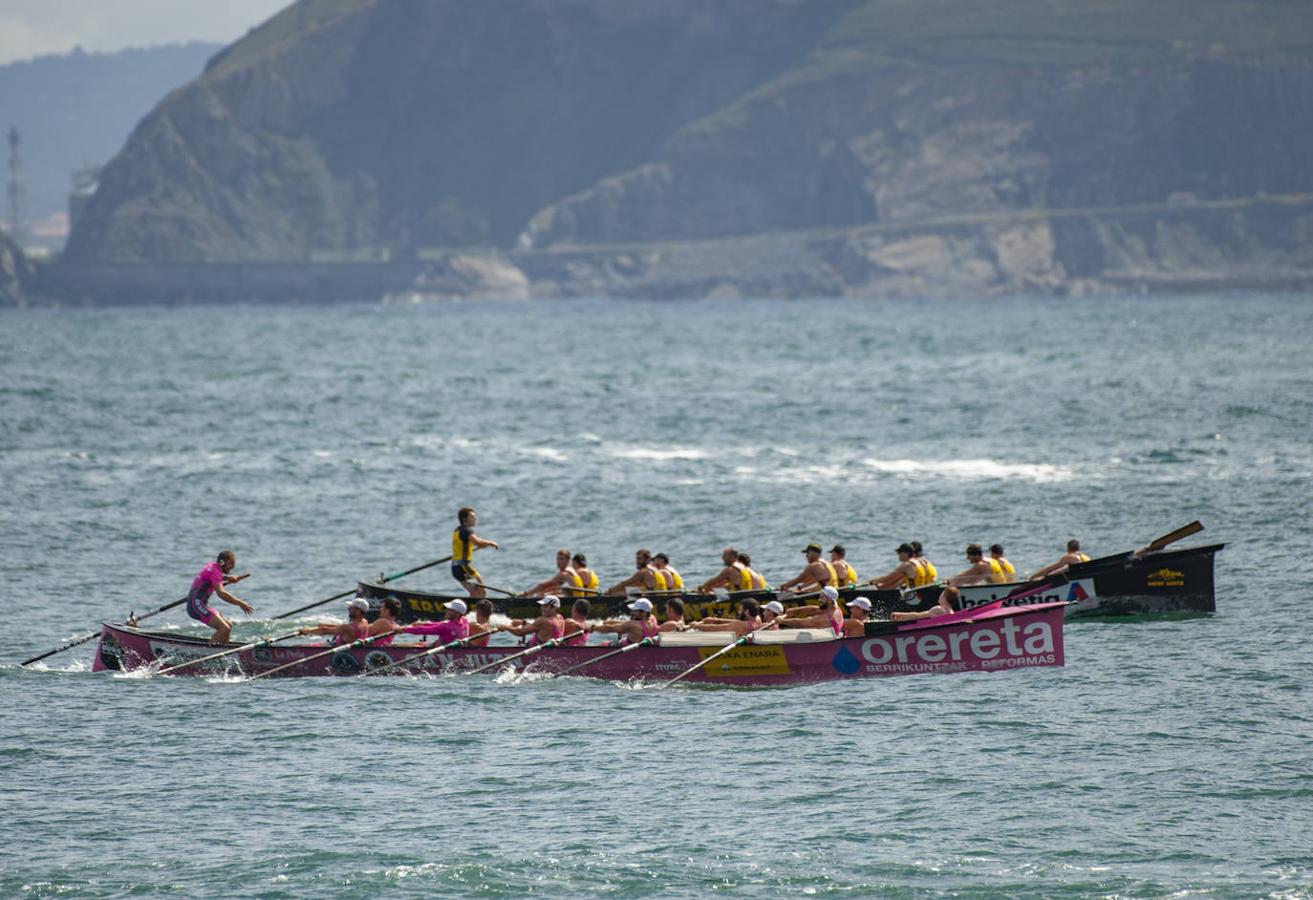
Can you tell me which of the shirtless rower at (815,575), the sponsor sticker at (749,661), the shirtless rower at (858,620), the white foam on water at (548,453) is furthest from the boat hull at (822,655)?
the white foam on water at (548,453)

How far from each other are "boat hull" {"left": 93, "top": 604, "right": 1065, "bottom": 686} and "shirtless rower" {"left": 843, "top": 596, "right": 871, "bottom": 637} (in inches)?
14.4

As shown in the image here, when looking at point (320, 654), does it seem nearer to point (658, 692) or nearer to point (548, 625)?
point (548, 625)

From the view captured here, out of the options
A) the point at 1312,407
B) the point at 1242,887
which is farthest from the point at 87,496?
the point at 1312,407

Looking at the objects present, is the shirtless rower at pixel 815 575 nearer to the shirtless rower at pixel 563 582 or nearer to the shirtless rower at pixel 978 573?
the shirtless rower at pixel 978 573

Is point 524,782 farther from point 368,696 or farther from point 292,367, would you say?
point 292,367

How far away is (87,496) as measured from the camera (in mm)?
64562

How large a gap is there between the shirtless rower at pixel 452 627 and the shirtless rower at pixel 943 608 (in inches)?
348

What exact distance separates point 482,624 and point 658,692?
4126 mm

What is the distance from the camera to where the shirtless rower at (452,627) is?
38.8m

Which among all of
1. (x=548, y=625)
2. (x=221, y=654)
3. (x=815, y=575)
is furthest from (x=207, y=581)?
(x=815, y=575)

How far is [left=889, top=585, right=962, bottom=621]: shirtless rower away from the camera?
3828 cm

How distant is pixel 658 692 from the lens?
37.2 meters

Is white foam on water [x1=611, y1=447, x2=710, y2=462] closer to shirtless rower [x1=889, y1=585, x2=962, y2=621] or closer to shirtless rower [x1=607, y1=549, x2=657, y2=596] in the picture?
shirtless rower [x1=607, y1=549, x2=657, y2=596]

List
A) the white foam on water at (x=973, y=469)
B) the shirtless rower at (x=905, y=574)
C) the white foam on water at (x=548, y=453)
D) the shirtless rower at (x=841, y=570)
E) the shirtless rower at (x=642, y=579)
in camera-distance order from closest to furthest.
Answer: the shirtless rower at (x=905, y=574) → the shirtless rower at (x=642, y=579) → the shirtless rower at (x=841, y=570) → the white foam on water at (x=973, y=469) → the white foam on water at (x=548, y=453)
